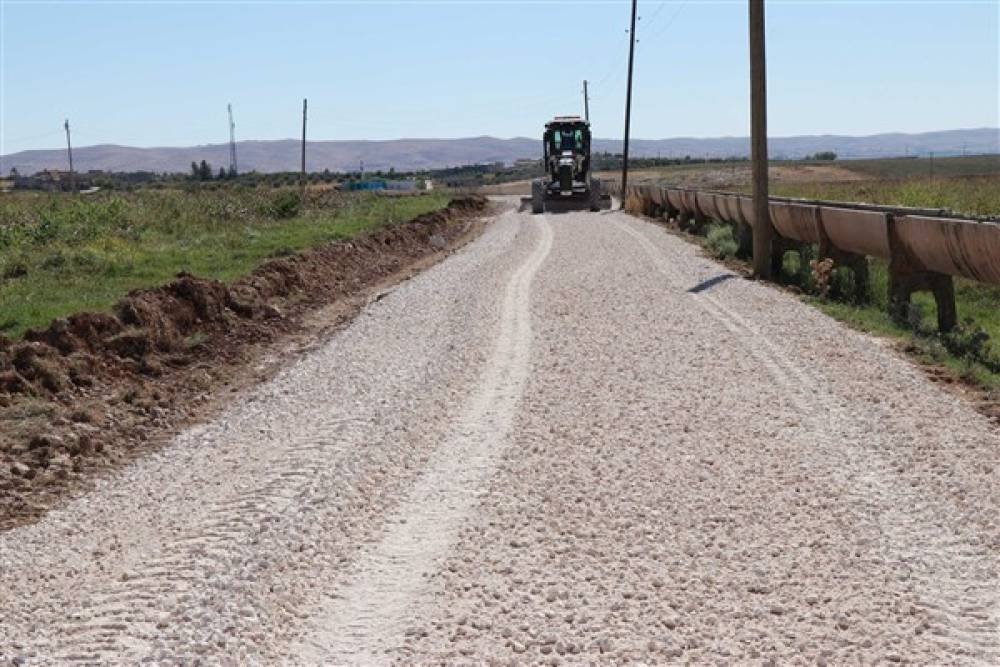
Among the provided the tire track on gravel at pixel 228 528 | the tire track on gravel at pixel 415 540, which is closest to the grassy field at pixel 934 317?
the tire track on gravel at pixel 415 540

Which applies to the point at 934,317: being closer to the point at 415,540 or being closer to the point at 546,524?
the point at 546,524

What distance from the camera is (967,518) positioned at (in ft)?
24.8

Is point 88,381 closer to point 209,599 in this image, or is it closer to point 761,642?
point 209,599

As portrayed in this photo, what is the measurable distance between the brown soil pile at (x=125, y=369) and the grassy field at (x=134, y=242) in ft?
2.51

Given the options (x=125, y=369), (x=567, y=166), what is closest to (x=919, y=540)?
(x=125, y=369)

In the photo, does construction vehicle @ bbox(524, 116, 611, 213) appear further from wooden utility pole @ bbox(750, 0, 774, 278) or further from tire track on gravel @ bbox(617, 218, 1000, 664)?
tire track on gravel @ bbox(617, 218, 1000, 664)

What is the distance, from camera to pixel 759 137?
22891 mm

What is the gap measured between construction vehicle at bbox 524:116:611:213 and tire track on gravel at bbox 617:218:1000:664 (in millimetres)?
40820

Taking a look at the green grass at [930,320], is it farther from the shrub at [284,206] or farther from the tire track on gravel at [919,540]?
the shrub at [284,206]

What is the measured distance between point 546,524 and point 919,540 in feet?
6.97

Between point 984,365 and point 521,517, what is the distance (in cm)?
748

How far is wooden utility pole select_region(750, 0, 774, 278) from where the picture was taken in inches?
882

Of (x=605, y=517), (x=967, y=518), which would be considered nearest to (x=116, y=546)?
(x=605, y=517)

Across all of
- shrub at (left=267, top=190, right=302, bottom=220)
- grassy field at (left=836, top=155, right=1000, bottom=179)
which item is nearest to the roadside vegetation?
shrub at (left=267, top=190, right=302, bottom=220)
